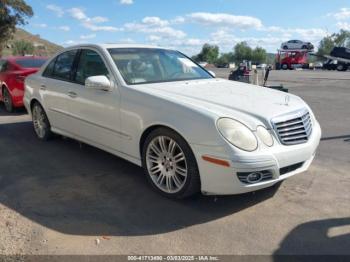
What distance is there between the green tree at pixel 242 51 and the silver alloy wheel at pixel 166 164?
126 metres

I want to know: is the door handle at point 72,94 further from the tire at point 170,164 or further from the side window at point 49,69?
the tire at point 170,164

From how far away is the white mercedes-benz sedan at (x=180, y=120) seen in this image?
3.71 meters

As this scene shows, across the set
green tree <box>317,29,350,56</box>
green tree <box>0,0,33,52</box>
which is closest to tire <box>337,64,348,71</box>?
green tree <box>0,0,33,52</box>

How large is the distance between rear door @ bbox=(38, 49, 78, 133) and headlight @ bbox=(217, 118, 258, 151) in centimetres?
269

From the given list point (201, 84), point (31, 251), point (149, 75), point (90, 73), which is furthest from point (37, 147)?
point (31, 251)

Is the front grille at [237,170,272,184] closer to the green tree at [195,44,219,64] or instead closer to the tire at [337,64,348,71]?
the tire at [337,64,348,71]

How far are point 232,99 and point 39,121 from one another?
12.5 ft

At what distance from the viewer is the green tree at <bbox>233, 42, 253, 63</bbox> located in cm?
12788

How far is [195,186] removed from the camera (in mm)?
3957

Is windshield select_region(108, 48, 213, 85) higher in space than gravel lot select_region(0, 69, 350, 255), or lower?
higher

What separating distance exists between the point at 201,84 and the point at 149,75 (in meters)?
0.67

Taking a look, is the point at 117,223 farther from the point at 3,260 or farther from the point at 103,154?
the point at 103,154

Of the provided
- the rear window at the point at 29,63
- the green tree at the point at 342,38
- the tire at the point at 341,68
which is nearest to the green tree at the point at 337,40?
the green tree at the point at 342,38

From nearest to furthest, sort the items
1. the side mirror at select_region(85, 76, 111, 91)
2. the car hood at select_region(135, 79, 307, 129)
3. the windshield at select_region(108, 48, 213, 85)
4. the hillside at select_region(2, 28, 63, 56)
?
1. the car hood at select_region(135, 79, 307, 129)
2. the side mirror at select_region(85, 76, 111, 91)
3. the windshield at select_region(108, 48, 213, 85)
4. the hillside at select_region(2, 28, 63, 56)
